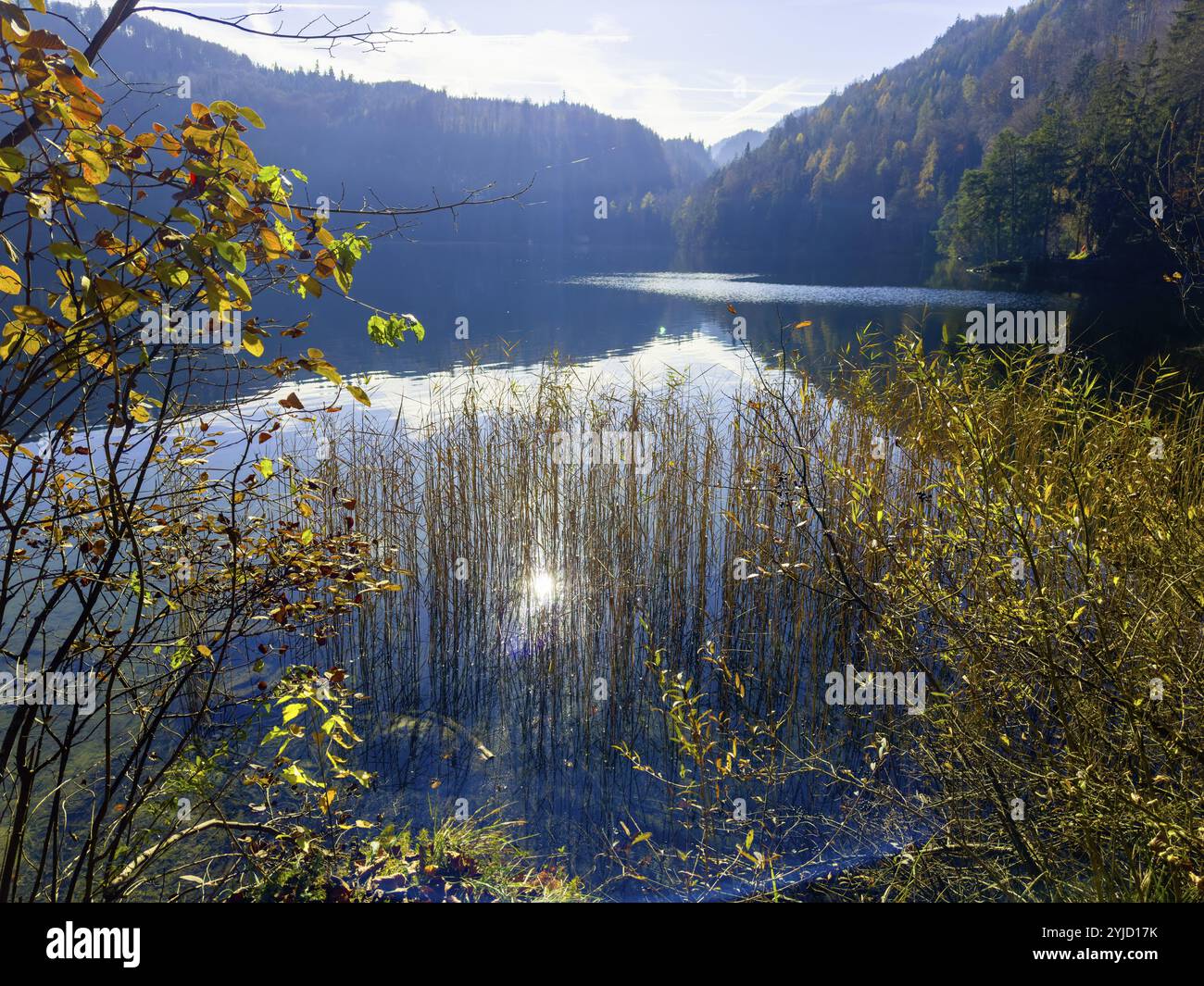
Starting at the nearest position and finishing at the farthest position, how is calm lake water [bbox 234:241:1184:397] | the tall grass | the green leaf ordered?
1. the green leaf
2. the tall grass
3. calm lake water [bbox 234:241:1184:397]

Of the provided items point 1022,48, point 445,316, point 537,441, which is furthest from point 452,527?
point 1022,48

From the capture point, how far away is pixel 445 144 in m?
110

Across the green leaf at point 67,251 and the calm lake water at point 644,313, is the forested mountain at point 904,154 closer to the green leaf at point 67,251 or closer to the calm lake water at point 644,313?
the calm lake water at point 644,313

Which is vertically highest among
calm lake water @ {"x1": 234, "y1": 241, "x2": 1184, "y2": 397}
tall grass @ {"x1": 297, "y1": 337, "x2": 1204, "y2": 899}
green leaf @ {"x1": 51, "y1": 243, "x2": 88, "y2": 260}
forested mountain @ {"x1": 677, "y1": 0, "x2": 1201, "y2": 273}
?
forested mountain @ {"x1": 677, "y1": 0, "x2": 1201, "y2": 273}

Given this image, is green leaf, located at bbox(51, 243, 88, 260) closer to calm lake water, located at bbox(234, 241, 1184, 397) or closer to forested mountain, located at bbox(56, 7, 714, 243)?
calm lake water, located at bbox(234, 241, 1184, 397)

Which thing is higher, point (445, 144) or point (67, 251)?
point (445, 144)

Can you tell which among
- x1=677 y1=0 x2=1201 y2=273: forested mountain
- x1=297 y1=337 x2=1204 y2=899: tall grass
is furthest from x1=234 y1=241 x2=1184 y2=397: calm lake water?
x1=677 y1=0 x2=1201 y2=273: forested mountain

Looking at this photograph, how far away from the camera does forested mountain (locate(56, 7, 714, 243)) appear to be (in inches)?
3388

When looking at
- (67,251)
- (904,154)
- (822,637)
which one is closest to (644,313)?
(822,637)

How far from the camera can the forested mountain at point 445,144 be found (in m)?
86.1

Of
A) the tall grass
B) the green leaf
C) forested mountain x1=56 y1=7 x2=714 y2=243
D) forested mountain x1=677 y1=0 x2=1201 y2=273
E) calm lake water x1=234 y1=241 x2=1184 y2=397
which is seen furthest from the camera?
forested mountain x1=56 y1=7 x2=714 y2=243

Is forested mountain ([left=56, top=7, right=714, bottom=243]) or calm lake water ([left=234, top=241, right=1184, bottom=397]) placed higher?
forested mountain ([left=56, top=7, right=714, bottom=243])

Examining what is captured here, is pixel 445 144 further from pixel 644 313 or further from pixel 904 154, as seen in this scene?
pixel 644 313
